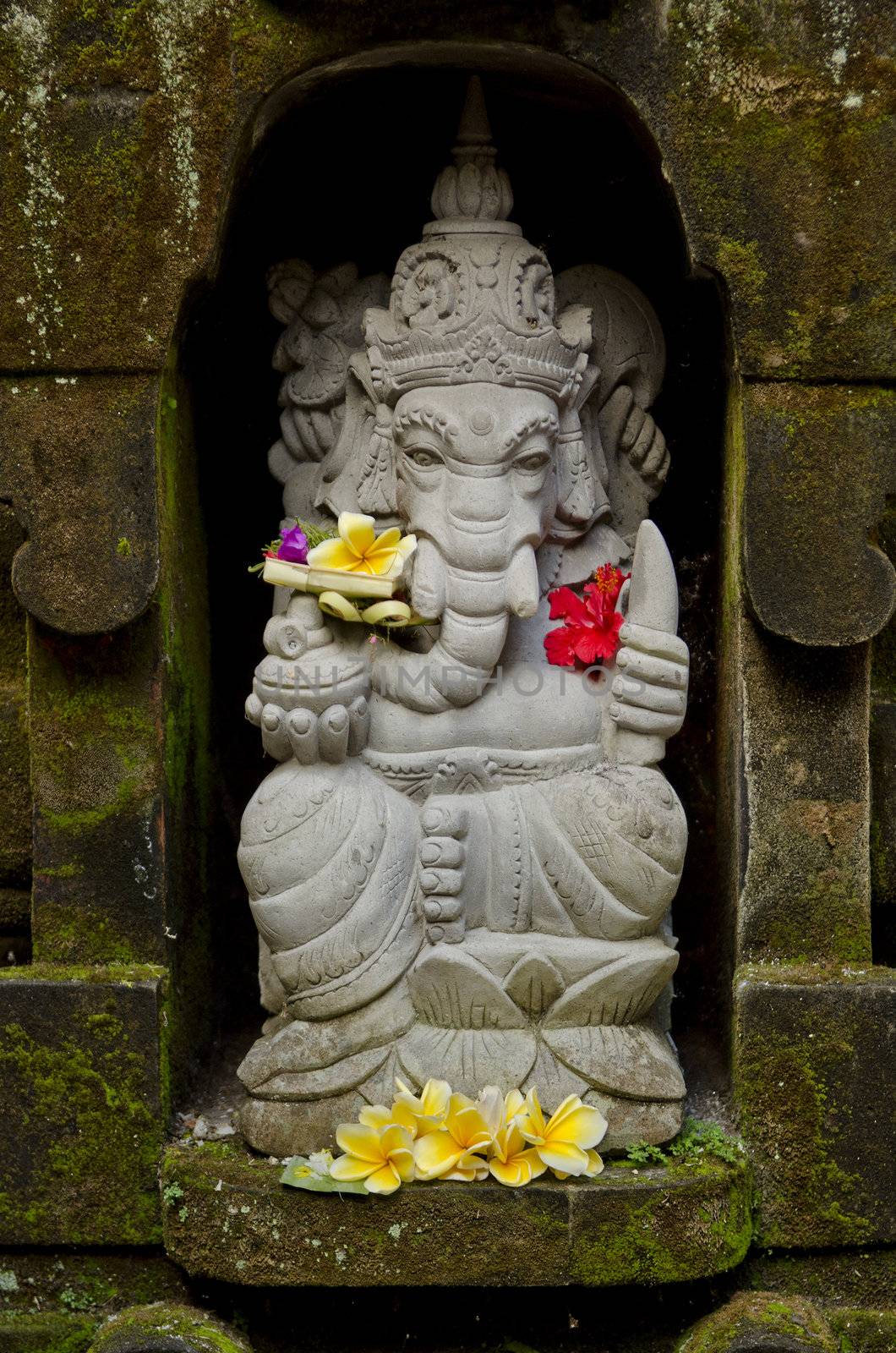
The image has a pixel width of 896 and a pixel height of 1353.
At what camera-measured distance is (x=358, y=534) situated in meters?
3.99

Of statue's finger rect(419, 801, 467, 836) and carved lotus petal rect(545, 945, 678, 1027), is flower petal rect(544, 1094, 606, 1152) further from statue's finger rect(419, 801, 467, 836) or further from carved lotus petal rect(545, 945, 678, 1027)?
statue's finger rect(419, 801, 467, 836)

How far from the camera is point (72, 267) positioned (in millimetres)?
3893

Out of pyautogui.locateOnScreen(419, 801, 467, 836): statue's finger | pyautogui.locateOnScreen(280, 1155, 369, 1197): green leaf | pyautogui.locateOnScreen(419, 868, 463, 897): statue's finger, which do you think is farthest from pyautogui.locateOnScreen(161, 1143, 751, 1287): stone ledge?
pyautogui.locateOnScreen(419, 801, 467, 836): statue's finger

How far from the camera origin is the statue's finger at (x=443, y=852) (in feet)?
12.8

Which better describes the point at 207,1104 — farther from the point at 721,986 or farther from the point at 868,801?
the point at 868,801

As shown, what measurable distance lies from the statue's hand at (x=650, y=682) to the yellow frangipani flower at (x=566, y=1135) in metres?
0.82

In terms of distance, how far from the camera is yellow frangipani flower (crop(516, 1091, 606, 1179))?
3.75 meters

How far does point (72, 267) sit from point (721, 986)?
2.22 m

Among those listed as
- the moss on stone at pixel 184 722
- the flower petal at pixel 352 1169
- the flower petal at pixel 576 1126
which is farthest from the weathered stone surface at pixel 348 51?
the flower petal at pixel 352 1169

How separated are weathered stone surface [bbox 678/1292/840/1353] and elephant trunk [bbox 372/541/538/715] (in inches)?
55.7

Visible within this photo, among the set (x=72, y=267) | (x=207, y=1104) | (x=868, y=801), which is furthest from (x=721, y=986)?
(x=72, y=267)

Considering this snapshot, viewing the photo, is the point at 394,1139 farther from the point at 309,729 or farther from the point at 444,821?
the point at 309,729

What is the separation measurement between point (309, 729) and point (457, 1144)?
923 millimetres

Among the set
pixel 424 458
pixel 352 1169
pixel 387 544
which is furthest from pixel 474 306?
pixel 352 1169
